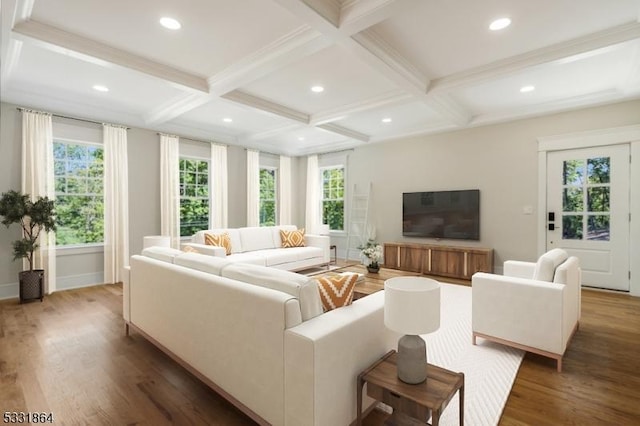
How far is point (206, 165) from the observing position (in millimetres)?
6676

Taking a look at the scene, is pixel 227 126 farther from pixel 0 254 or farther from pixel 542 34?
pixel 542 34

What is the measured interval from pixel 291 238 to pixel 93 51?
430 centimetres

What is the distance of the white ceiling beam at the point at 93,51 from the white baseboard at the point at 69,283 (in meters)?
3.54

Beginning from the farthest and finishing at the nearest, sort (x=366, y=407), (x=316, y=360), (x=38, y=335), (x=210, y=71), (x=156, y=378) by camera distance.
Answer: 1. (x=210, y=71)
2. (x=38, y=335)
3. (x=156, y=378)
4. (x=366, y=407)
5. (x=316, y=360)

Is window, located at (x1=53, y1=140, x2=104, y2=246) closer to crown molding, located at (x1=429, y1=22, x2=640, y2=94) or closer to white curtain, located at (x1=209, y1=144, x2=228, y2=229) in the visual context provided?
white curtain, located at (x1=209, y1=144, x2=228, y2=229)

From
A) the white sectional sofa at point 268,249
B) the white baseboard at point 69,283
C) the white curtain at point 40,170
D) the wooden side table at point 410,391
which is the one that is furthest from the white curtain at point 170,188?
the wooden side table at point 410,391

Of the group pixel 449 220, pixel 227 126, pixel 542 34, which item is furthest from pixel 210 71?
pixel 449 220

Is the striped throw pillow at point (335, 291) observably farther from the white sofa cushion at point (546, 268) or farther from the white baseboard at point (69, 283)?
the white baseboard at point (69, 283)

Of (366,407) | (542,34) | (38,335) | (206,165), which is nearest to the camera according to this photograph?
(366,407)

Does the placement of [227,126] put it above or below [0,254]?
above

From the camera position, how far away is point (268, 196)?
26.4 feet

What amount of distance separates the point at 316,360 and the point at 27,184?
209 inches

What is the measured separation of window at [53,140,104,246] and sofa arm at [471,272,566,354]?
5.82 meters

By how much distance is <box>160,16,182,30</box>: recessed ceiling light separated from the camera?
2687 millimetres
